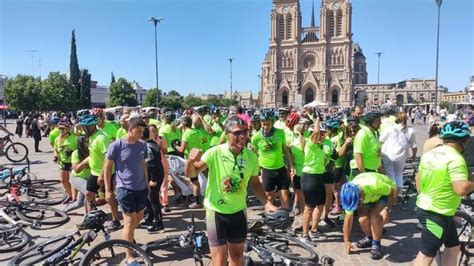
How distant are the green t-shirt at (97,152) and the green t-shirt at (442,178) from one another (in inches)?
167

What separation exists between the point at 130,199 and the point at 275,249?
5.98 feet

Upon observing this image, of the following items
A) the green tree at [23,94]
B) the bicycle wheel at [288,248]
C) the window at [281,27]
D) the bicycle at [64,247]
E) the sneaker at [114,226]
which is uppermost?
the window at [281,27]

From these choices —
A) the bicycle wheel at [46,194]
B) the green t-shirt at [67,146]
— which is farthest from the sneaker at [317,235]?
the bicycle wheel at [46,194]

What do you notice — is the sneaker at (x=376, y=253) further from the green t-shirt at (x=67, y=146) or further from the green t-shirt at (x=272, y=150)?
the green t-shirt at (x=67, y=146)

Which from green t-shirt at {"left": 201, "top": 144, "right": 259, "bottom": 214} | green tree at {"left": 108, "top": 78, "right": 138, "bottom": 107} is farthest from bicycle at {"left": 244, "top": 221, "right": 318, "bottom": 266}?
green tree at {"left": 108, "top": 78, "right": 138, "bottom": 107}

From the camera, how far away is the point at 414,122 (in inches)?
1537

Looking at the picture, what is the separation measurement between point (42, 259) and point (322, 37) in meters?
→ 93.8

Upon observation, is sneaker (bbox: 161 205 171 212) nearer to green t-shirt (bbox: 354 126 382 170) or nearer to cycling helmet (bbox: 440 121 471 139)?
green t-shirt (bbox: 354 126 382 170)

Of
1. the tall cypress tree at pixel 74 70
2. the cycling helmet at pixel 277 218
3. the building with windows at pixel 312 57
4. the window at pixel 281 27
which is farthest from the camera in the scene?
the window at pixel 281 27

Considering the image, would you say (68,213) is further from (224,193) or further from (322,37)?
(322,37)

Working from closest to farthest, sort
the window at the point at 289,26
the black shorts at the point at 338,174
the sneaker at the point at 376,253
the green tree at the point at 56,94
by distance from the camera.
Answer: the sneaker at the point at 376,253
the black shorts at the point at 338,174
the green tree at the point at 56,94
the window at the point at 289,26

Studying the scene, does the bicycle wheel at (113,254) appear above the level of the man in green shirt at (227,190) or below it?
below

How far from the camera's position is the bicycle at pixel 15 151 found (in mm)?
13070

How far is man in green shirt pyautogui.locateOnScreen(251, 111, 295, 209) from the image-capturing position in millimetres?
5887
